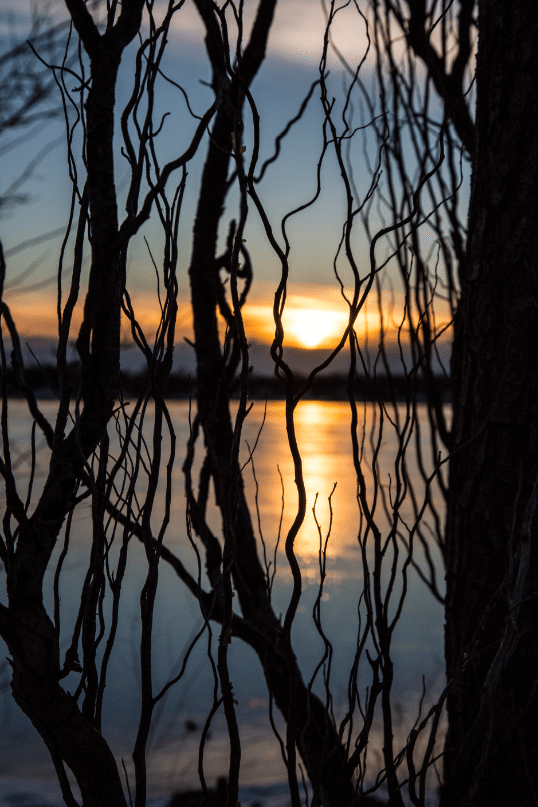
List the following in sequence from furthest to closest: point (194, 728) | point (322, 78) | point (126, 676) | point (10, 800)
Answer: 1. point (126, 676)
2. point (194, 728)
3. point (10, 800)
4. point (322, 78)

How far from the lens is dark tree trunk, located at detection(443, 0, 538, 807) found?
1225mm

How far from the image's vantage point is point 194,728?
350 centimetres

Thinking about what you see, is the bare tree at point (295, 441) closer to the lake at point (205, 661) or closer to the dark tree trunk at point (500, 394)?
the dark tree trunk at point (500, 394)

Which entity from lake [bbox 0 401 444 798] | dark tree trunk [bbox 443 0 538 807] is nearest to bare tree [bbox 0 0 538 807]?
dark tree trunk [bbox 443 0 538 807]

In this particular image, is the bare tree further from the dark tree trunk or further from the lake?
the lake

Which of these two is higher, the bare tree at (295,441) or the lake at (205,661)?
Result: the bare tree at (295,441)

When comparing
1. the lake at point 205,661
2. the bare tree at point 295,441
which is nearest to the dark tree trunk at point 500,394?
the bare tree at point 295,441

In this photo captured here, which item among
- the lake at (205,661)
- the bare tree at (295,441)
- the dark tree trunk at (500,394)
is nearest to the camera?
the bare tree at (295,441)

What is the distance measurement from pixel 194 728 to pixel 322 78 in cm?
348

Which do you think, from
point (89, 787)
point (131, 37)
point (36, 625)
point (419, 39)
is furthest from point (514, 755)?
point (419, 39)

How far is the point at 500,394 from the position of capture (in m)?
1.25

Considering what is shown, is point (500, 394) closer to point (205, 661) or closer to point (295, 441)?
point (295, 441)

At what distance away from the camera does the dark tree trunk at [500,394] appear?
1.22 metres

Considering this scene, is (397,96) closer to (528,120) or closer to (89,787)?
(528,120)
